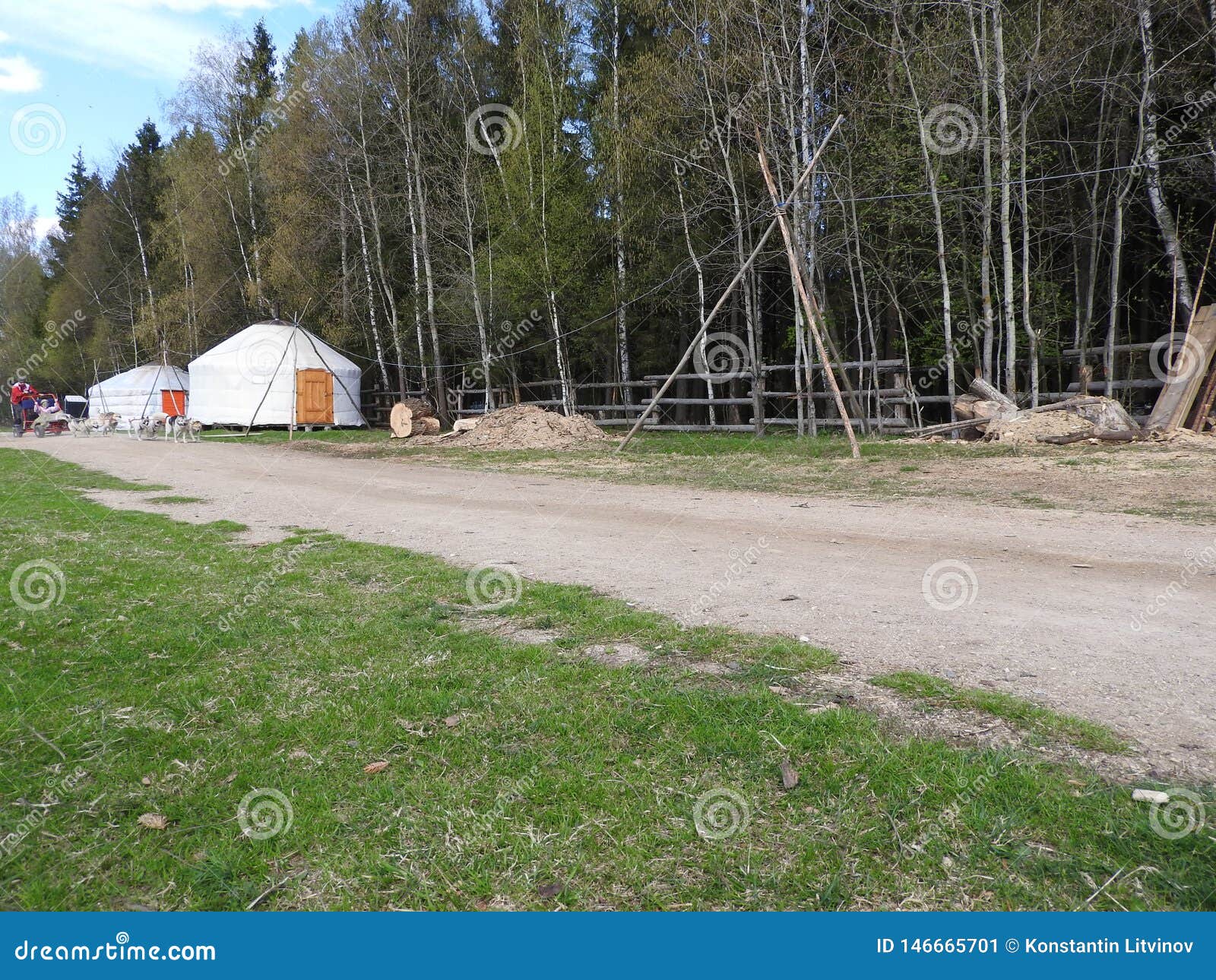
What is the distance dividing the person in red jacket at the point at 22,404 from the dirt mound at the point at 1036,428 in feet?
114

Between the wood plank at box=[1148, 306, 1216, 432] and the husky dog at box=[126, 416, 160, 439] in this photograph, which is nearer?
the wood plank at box=[1148, 306, 1216, 432]

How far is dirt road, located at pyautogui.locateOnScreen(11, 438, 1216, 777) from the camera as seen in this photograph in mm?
3986

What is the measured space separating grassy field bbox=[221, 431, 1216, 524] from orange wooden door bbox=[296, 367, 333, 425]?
53.4 feet

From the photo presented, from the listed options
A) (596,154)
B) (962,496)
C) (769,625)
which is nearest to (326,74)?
(596,154)

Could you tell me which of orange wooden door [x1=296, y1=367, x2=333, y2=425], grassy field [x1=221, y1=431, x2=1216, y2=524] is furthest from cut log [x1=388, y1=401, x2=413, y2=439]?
orange wooden door [x1=296, y1=367, x2=333, y2=425]

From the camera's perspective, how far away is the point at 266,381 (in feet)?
111

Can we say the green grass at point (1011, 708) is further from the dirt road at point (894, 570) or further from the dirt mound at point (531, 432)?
the dirt mound at point (531, 432)

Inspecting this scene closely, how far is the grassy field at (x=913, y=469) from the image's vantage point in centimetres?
967

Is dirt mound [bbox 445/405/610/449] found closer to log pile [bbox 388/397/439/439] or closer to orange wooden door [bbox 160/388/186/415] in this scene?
log pile [bbox 388/397/439/439]

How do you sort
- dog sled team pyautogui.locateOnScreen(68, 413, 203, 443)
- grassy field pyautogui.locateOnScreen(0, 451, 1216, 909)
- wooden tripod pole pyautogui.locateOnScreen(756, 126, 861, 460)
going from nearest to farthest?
grassy field pyautogui.locateOnScreen(0, 451, 1216, 909) < wooden tripod pole pyautogui.locateOnScreen(756, 126, 861, 460) < dog sled team pyautogui.locateOnScreen(68, 413, 203, 443)

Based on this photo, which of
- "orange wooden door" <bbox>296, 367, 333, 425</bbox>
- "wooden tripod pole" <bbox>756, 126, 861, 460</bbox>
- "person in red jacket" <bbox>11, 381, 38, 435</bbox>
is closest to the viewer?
"wooden tripod pole" <bbox>756, 126, 861, 460</bbox>

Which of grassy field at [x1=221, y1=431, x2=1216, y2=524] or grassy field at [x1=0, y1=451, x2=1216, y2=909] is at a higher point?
grassy field at [x1=221, y1=431, x2=1216, y2=524]

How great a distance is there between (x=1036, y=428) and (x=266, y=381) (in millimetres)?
29298

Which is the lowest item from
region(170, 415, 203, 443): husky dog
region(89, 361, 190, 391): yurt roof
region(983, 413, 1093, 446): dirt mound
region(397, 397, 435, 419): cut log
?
region(983, 413, 1093, 446): dirt mound
